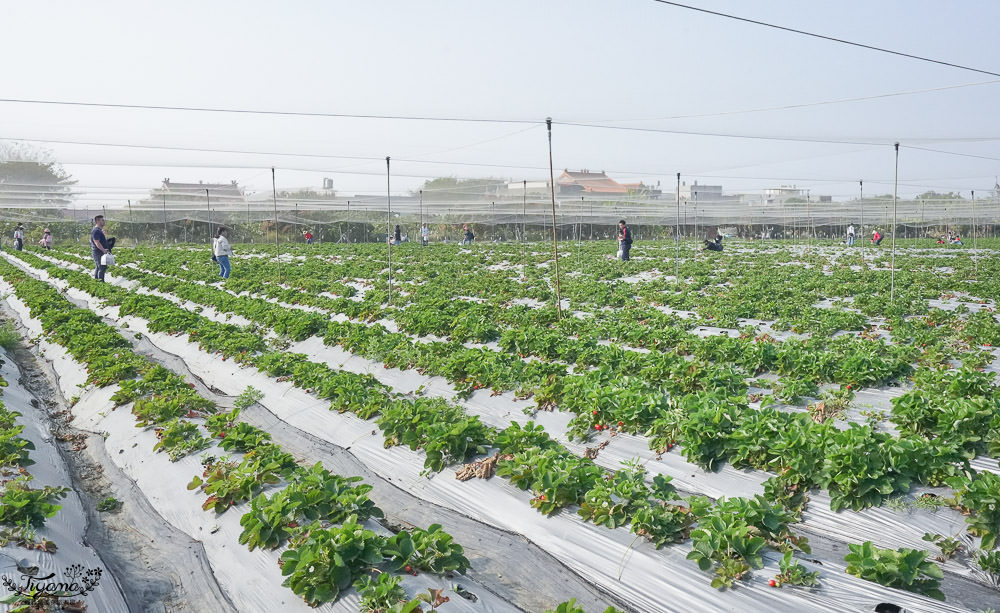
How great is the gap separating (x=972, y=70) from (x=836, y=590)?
1176 cm

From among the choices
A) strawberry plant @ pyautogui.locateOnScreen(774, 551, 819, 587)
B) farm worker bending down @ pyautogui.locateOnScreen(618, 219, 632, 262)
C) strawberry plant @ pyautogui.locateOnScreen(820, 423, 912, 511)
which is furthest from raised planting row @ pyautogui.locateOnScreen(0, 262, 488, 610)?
farm worker bending down @ pyautogui.locateOnScreen(618, 219, 632, 262)

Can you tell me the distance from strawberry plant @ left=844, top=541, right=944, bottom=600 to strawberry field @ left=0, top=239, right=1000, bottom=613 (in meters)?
0.02

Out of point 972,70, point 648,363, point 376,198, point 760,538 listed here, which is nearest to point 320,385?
point 648,363

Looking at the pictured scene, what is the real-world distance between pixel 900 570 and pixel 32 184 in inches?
1629

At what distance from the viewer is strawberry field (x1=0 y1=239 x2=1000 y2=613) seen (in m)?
4.39

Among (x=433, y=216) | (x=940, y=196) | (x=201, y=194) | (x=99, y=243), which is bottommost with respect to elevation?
(x=99, y=243)

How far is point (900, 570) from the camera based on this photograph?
407cm

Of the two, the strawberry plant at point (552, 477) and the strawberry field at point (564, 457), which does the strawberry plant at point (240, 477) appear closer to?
the strawberry field at point (564, 457)

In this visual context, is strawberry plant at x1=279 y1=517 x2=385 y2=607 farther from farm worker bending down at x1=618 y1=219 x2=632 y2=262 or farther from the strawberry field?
farm worker bending down at x1=618 y1=219 x2=632 y2=262

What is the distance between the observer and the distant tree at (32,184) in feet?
111

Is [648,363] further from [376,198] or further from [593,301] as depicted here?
[376,198]

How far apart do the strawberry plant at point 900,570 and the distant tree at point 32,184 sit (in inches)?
1431

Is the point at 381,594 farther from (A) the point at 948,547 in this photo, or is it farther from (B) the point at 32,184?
(B) the point at 32,184

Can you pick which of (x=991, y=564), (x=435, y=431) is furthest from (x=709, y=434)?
(x=435, y=431)
